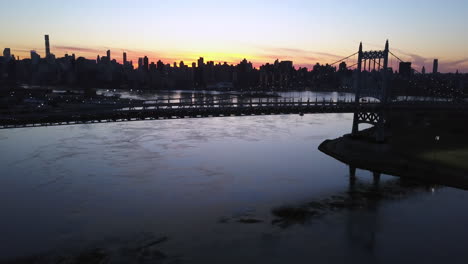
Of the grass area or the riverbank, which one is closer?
the riverbank

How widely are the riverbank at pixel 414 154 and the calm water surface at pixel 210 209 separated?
139 cm

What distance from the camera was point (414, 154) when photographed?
29641 mm

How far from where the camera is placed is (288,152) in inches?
1383

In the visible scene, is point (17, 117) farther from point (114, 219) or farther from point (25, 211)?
point (114, 219)

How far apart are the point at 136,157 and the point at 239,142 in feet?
44.3

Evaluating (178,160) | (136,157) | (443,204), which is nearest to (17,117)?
(136,157)

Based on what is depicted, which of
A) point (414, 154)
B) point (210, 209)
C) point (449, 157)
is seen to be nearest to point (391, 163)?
point (414, 154)

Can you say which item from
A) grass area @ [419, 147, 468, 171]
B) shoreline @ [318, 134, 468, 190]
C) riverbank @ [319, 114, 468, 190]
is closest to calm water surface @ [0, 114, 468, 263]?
shoreline @ [318, 134, 468, 190]

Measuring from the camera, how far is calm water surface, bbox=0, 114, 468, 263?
14.5 meters

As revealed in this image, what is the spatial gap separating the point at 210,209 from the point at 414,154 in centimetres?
1978

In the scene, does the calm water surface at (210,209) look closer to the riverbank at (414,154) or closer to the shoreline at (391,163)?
the shoreline at (391,163)

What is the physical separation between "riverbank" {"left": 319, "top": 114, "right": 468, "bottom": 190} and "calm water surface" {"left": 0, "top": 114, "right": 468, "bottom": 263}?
1386 mm

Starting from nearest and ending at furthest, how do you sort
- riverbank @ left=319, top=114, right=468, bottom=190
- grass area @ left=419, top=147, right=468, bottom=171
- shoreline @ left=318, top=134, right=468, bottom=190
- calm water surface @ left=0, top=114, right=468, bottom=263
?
calm water surface @ left=0, top=114, right=468, bottom=263
shoreline @ left=318, top=134, right=468, bottom=190
riverbank @ left=319, top=114, right=468, bottom=190
grass area @ left=419, top=147, right=468, bottom=171

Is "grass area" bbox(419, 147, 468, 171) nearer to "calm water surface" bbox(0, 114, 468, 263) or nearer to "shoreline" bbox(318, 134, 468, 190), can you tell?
"shoreline" bbox(318, 134, 468, 190)
